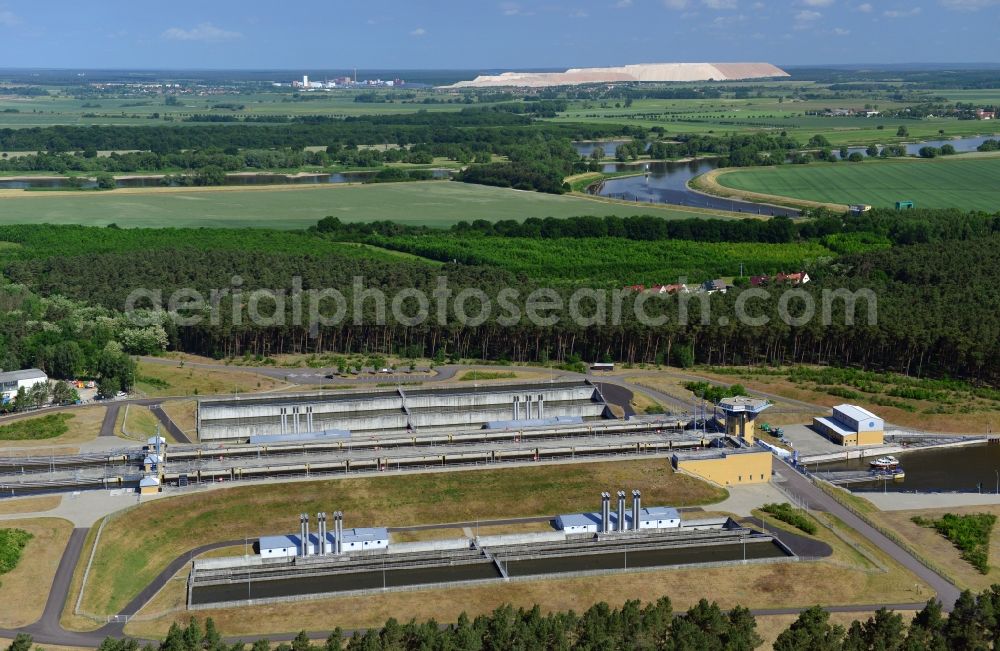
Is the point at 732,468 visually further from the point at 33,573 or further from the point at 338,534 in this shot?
the point at 33,573

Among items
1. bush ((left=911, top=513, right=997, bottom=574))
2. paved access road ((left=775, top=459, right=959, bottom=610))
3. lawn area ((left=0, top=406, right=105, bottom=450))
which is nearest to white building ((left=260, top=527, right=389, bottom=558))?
lawn area ((left=0, top=406, right=105, bottom=450))

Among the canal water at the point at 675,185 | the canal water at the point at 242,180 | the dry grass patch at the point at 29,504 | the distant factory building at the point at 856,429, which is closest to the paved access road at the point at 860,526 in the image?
the distant factory building at the point at 856,429

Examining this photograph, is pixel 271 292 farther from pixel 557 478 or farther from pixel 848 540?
pixel 848 540

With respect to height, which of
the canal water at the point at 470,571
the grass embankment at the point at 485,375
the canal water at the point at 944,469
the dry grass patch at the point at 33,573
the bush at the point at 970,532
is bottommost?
the canal water at the point at 944,469

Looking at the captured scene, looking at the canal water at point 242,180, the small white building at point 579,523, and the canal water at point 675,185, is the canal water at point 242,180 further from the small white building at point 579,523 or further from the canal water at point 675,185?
the small white building at point 579,523

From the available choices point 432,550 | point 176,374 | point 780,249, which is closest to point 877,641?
point 432,550

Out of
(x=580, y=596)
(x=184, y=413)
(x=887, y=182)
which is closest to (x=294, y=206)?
(x=184, y=413)

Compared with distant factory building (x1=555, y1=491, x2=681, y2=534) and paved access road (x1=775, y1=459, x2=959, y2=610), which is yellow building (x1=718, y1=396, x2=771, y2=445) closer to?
paved access road (x1=775, y1=459, x2=959, y2=610)
